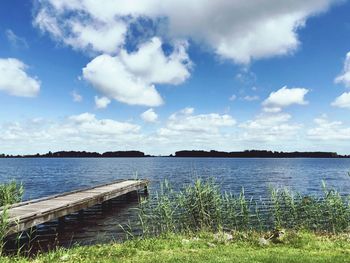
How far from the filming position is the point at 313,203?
55.6ft

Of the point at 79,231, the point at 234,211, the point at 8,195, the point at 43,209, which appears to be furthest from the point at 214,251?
the point at 8,195

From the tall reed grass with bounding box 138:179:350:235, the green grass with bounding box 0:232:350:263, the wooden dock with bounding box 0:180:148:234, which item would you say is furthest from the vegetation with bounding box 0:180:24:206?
the green grass with bounding box 0:232:350:263

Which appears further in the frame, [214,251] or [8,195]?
[8,195]

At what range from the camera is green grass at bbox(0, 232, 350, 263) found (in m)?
10.1

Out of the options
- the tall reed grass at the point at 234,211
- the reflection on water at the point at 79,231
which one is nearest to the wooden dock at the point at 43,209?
the reflection on water at the point at 79,231

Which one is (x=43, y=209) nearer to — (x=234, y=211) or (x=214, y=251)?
(x=234, y=211)

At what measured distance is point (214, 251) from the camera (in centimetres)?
1108

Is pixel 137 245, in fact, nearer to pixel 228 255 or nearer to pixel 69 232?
pixel 228 255

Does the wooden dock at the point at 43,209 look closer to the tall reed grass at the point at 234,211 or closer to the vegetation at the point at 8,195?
the vegetation at the point at 8,195

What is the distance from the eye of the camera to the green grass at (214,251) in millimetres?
10148

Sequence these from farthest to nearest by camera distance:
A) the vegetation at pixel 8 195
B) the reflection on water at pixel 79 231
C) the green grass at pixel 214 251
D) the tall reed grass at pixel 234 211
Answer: the vegetation at pixel 8 195 → the reflection on water at pixel 79 231 → the tall reed grass at pixel 234 211 → the green grass at pixel 214 251

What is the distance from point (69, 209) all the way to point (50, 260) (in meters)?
10.9

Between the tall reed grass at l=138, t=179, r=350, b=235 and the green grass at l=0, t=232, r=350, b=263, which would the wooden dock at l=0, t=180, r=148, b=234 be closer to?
the green grass at l=0, t=232, r=350, b=263

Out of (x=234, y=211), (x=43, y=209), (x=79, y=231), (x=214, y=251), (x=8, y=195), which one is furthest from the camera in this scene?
(x=79, y=231)
